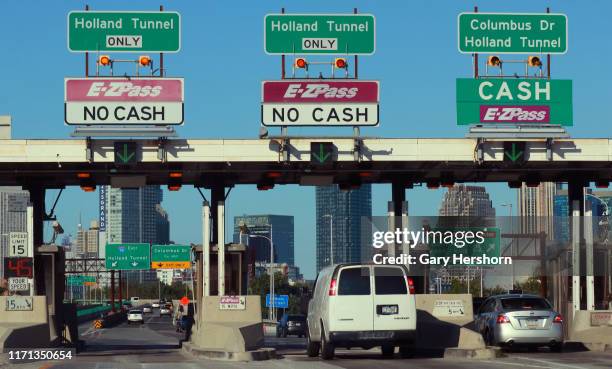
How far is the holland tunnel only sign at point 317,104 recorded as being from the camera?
31.9m

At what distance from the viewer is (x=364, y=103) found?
3209 cm

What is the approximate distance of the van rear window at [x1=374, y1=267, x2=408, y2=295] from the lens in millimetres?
26438

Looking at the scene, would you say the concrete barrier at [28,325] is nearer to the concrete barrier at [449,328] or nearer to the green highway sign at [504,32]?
the concrete barrier at [449,328]

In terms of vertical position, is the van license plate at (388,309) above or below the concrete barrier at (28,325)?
above

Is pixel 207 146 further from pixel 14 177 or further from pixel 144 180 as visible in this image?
pixel 14 177

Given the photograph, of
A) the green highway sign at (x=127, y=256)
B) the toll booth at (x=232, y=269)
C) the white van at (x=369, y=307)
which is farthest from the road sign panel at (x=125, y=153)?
the green highway sign at (x=127, y=256)

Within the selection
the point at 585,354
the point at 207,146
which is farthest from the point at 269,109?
the point at 585,354

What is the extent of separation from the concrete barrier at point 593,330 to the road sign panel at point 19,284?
14949mm

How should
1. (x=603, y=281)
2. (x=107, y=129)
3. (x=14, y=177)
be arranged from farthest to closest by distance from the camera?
(x=603, y=281)
(x=14, y=177)
(x=107, y=129)

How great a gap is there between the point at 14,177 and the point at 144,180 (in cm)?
361

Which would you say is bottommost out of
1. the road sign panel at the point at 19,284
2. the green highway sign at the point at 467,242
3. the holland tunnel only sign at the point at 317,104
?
the road sign panel at the point at 19,284

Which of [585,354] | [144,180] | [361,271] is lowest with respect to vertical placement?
[585,354]

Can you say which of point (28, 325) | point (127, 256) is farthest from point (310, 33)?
point (127, 256)

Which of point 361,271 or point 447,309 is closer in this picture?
point 361,271
